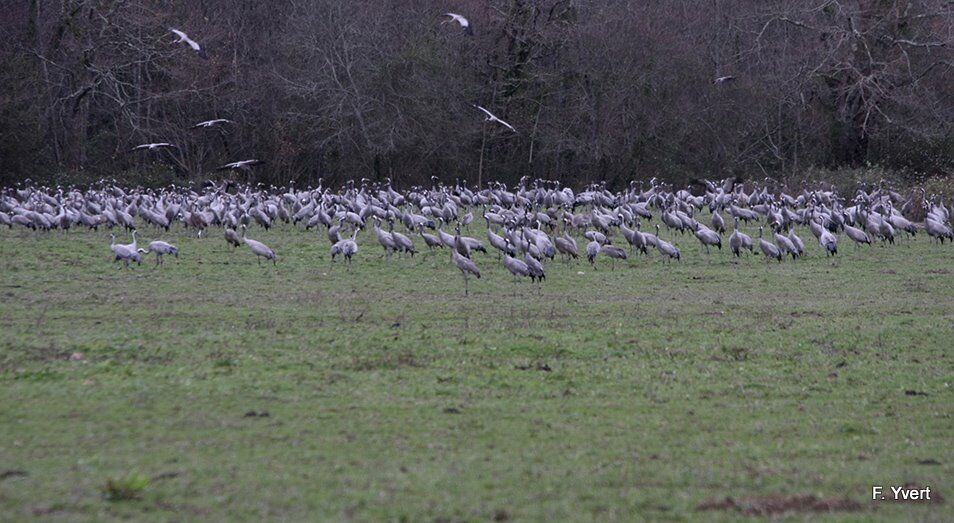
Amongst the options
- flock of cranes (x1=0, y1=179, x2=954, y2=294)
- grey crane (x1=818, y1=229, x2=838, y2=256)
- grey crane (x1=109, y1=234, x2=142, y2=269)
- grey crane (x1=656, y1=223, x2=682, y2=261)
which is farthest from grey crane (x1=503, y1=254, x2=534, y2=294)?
grey crane (x1=818, y1=229, x2=838, y2=256)

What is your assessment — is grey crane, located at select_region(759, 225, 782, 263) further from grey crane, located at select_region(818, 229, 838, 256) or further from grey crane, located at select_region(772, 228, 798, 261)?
grey crane, located at select_region(818, 229, 838, 256)

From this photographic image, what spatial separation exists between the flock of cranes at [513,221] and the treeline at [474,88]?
655 centimetres

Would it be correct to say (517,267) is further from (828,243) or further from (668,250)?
(828,243)

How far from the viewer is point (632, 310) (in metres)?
15.6

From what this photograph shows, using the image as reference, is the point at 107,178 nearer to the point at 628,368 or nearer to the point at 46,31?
the point at 46,31

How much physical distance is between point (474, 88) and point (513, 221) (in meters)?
18.6

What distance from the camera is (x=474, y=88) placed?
4297cm

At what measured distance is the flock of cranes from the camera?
2231 cm

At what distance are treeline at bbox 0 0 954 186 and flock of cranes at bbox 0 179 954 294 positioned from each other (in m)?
6.55

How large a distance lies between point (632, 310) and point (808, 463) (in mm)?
7441

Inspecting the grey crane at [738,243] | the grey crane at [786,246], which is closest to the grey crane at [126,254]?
the grey crane at [738,243]

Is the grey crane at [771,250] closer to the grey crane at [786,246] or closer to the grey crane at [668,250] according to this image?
the grey crane at [786,246]

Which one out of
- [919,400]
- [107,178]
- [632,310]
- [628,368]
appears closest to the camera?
[919,400]

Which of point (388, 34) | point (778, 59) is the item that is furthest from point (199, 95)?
point (778, 59)
